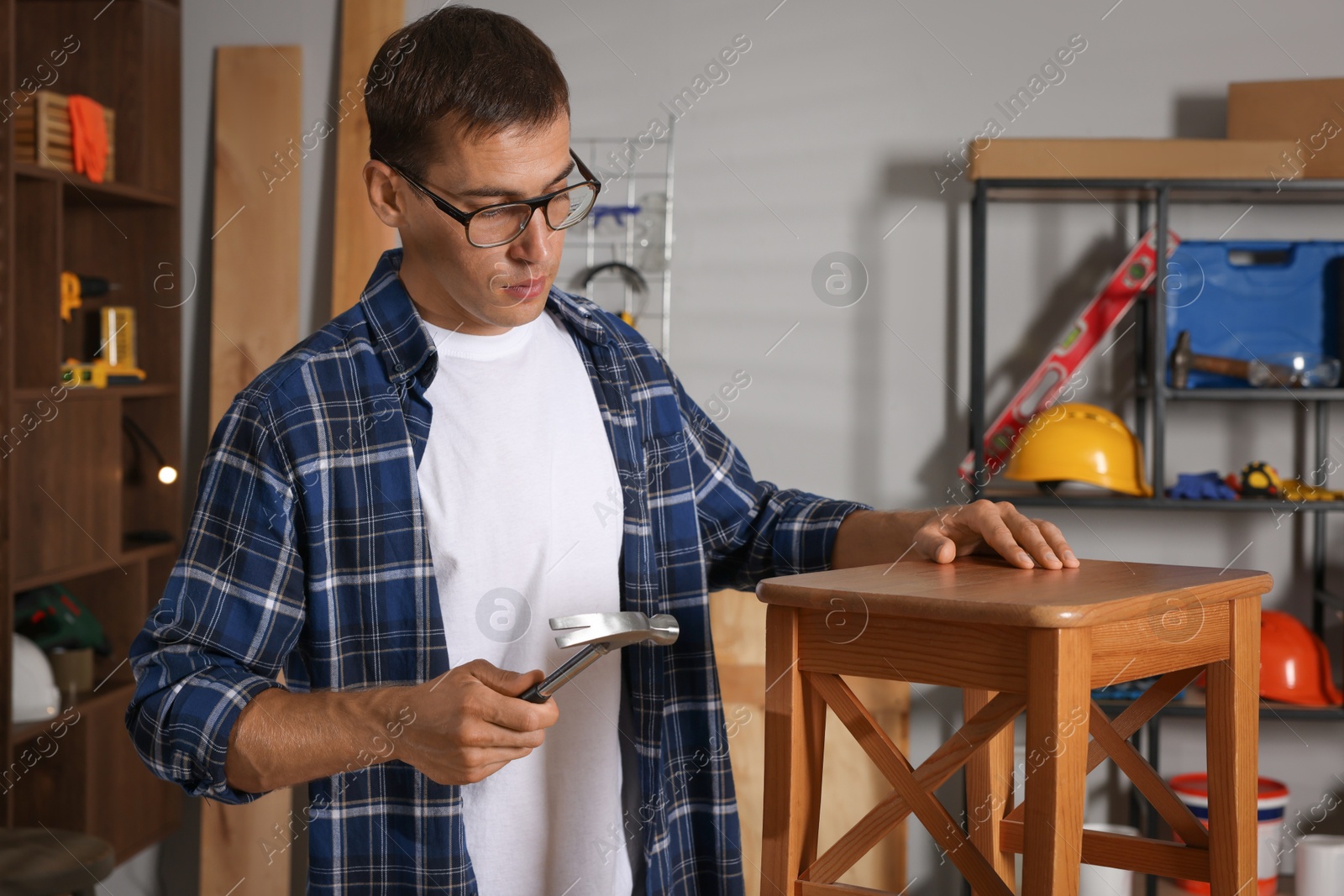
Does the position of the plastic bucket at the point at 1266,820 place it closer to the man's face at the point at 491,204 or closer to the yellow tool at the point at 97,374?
the man's face at the point at 491,204

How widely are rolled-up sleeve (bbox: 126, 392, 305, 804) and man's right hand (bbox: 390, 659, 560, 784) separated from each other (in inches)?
6.9

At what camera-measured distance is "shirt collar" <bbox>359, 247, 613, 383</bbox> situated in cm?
119

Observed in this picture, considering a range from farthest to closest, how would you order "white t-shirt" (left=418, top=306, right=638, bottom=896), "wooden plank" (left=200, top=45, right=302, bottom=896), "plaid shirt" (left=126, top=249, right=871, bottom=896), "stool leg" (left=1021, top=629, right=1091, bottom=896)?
"wooden plank" (left=200, top=45, right=302, bottom=896) < "white t-shirt" (left=418, top=306, right=638, bottom=896) < "plaid shirt" (left=126, top=249, right=871, bottom=896) < "stool leg" (left=1021, top=629, right=1091, bottom=896)

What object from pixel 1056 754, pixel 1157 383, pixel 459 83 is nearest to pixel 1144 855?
pixel 1056 754

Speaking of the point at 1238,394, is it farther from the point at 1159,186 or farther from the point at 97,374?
the point at 97,374

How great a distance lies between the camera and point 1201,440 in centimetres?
285

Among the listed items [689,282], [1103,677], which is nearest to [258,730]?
[1103,677]

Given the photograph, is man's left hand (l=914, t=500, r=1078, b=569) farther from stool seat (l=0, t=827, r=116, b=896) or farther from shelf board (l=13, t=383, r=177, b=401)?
shelf board (l=13, t=383, r=177, b=401)

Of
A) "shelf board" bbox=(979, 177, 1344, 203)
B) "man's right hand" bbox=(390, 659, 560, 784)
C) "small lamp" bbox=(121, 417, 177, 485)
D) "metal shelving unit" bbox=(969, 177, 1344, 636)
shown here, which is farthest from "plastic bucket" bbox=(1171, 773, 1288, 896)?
"small lamp" bbox=(121, 417, 177, 485)

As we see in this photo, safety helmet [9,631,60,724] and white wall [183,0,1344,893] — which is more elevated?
white wall [183,0,1344,893]

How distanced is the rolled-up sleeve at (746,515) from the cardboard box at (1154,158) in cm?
148

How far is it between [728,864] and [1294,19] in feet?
8.76

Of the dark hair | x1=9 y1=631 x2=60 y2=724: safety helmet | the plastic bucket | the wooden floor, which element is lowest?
the wooden floor

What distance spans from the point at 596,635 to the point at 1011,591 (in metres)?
0.36
